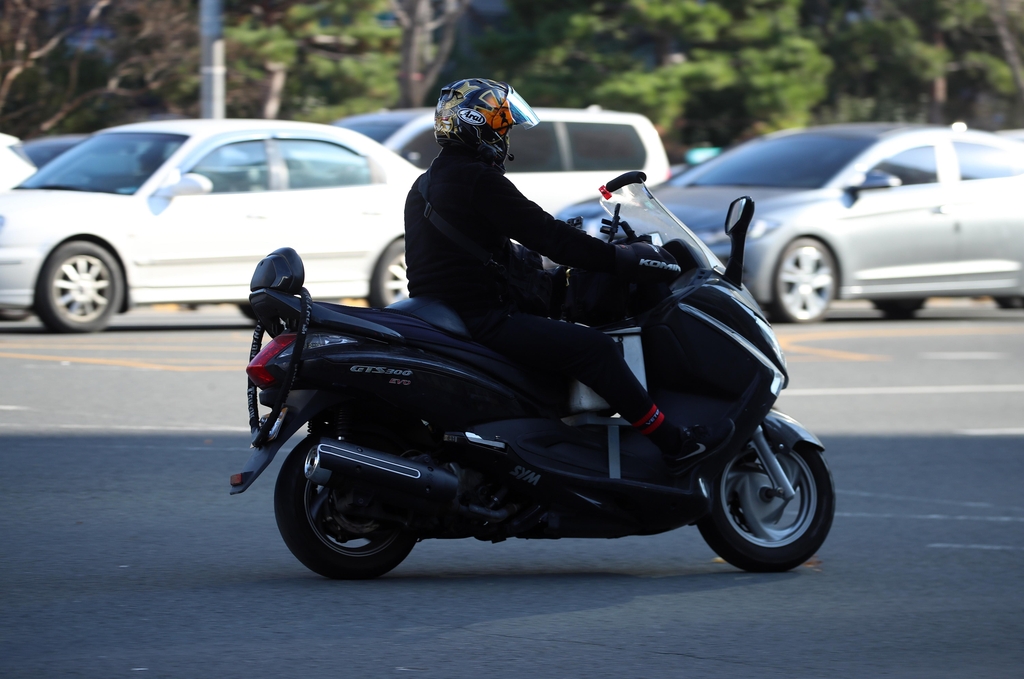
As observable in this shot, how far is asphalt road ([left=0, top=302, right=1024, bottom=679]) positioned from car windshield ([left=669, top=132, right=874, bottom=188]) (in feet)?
18.4

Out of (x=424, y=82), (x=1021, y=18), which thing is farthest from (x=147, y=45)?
(x=1021, y=18)

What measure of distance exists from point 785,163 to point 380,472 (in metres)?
10.9

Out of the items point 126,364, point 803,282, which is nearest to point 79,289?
point 126,364

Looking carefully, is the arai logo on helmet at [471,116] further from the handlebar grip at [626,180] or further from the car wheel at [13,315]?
the car wheel at [13,315]

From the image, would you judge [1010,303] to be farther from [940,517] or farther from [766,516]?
[766,516]

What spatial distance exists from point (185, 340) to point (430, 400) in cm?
779

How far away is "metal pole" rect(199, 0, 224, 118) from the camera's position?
1894cm

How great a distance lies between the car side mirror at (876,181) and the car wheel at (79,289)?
22.7 feet

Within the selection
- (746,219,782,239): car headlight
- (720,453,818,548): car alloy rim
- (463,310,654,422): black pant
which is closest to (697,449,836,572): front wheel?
(720,453,818,548): car alloy rim

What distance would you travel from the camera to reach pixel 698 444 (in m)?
5.78

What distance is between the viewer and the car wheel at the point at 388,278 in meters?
13.9

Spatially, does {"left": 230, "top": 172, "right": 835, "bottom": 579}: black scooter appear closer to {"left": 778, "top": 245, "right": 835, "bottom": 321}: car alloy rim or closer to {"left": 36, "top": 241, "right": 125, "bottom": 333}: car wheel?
{"left": 36, "top": 241, "right": 125, "bottom": 333}: car wheel

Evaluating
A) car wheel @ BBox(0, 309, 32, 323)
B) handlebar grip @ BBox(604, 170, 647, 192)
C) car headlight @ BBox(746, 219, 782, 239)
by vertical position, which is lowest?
car wheel @ BBox(0, 309, 32, 323)

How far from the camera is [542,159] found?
1659cm
